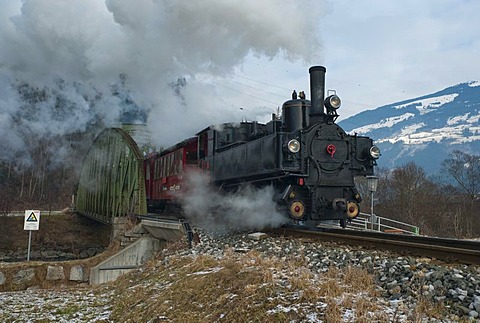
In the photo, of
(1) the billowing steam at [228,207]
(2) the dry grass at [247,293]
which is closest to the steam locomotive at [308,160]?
(1) the billowing steam at [228,207]

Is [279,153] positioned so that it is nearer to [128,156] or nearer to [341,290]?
[341,290]

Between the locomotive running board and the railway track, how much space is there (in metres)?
2.68

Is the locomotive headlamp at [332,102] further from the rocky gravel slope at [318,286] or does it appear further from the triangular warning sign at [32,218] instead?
the triangular warning sign at [32,218]

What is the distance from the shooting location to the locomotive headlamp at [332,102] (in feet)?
33.4

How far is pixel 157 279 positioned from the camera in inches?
325

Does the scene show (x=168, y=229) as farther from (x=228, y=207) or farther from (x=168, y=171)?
(x=168, y=171)

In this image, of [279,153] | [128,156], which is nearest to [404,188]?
[128,156]

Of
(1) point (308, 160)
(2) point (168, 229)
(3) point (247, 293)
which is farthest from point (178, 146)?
(3) point (247, 293)

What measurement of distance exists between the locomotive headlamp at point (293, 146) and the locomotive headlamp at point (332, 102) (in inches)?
55.8

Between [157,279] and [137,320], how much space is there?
2184 mm

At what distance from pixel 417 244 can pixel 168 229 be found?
8.19 meters

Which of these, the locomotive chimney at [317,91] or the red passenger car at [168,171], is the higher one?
the locomotive chimney at [317,91]

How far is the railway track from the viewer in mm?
5867

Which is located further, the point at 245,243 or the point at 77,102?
the point at 77,102
